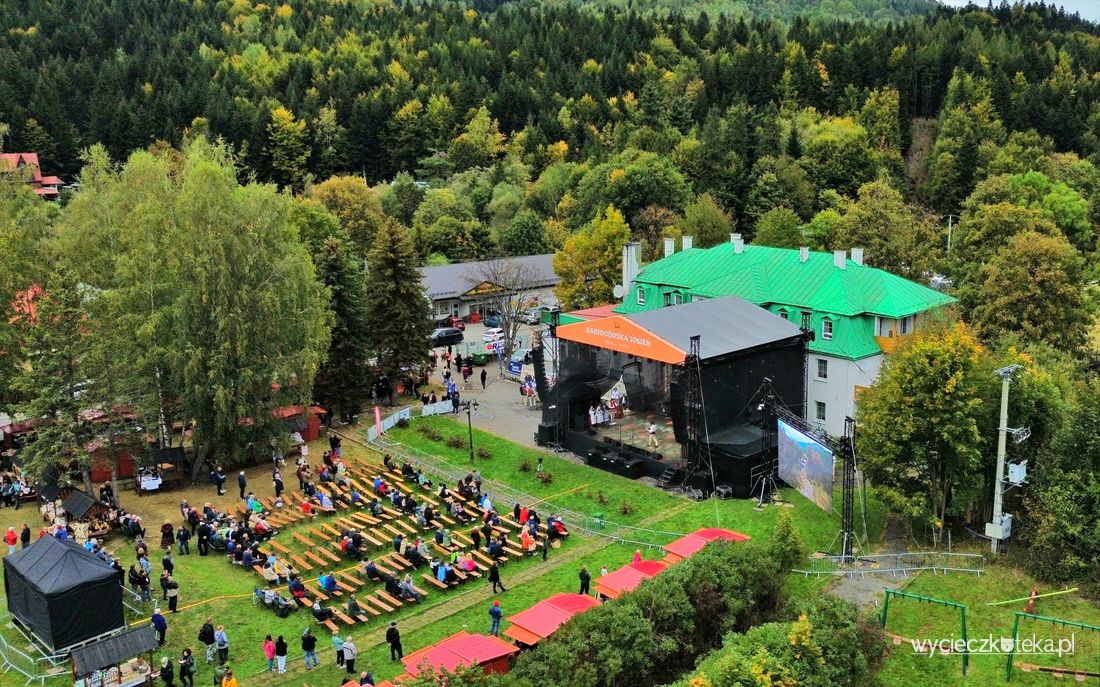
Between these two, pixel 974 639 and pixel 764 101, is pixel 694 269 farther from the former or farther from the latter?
pixel 764 101

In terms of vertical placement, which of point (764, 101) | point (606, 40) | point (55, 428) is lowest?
point (55, 428)

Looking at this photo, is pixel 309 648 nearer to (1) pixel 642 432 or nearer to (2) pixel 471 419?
(1) pixel 642 432

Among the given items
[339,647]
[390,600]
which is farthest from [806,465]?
[339,647]

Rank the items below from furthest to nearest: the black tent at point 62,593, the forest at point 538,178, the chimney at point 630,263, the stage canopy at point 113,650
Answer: the chimney at point 630,263 < the forest at point 538,178 < the black tent at point 62,593 < the stage canopy at point 113,650

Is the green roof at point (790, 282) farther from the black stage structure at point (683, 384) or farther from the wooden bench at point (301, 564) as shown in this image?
the wooden bench at point (301, 564)

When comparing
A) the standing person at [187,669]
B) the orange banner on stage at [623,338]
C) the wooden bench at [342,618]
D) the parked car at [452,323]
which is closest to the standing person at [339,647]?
the wooden bench at [342,618]

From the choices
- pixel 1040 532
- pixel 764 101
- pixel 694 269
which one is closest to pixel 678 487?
pixel 1040 532
